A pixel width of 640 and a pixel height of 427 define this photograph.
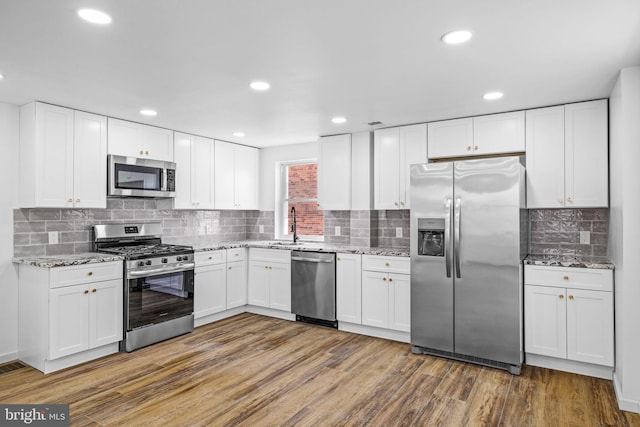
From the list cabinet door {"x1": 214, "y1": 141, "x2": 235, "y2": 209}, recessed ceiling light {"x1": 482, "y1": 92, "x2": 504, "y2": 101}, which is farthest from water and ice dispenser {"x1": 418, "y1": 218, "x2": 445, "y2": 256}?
cabinet door {"x1": 214, "y1": 141, "x2": 235, "y2": 209}

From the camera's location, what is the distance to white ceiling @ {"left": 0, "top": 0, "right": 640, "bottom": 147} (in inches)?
77.8

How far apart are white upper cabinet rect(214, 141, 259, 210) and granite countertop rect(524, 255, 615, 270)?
12.2 feet

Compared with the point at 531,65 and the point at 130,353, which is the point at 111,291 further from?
the point at 531,65

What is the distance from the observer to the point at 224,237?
19.1ft

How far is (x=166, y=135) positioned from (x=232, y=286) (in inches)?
80.4

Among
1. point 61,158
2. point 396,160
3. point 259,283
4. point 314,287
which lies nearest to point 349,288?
point 314,287

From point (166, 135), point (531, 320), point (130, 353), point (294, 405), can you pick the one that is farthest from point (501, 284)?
point (166, 135)

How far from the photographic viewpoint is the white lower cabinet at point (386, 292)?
4.09m

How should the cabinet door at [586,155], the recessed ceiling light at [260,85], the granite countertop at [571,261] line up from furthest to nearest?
the cabinet door at [586,155] < the granite countertop at [571,261] < the recessed ceiling light at [260,85]

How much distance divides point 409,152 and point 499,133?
94cm

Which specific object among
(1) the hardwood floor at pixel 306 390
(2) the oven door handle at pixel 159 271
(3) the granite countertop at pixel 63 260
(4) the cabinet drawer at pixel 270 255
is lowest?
(1) the hardwood floor at pixel 306 390

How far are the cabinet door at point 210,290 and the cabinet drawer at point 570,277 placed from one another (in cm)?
340

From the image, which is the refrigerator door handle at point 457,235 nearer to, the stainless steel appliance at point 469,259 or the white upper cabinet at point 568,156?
the stainless steel appliance at point 469,259

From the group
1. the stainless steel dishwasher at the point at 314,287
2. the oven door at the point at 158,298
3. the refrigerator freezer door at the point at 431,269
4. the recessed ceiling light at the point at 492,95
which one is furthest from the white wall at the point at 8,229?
the recessed ceiling light at the point at 492,95
